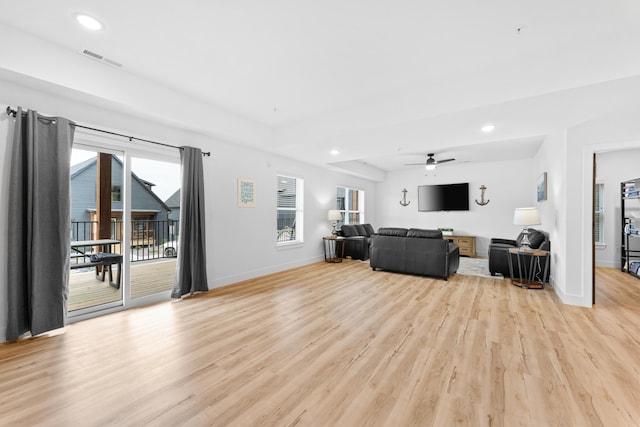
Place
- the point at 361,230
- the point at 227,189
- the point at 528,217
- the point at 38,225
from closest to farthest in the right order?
the point at 38,225 < the point at 528,217 < the point at 227,189 < the point at 361,230

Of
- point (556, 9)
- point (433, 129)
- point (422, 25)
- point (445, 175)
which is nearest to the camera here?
point (556, 9)

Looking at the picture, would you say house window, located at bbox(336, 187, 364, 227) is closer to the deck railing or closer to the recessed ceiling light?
the deck railing

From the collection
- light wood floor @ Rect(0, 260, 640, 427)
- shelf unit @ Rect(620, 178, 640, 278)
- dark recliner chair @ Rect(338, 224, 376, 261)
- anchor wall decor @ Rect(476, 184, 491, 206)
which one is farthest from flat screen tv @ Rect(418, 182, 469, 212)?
light wood floor @ Rect(0, 260, 640, 427)

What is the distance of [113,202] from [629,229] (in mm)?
8655

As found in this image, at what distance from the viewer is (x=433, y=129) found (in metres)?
3.92

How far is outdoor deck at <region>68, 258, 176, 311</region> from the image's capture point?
341cm

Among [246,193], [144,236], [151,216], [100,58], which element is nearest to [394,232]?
[246,193]

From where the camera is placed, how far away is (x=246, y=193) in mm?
4883

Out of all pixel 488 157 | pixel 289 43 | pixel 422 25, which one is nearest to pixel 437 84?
pixel 422 25

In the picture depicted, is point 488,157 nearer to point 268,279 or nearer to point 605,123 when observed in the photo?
point 605,123

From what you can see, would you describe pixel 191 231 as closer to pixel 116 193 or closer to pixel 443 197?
pixel 116 193

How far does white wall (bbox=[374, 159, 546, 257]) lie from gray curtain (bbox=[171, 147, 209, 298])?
22.0 feet

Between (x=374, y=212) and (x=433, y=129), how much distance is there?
18.5 ft

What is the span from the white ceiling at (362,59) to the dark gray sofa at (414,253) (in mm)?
1943
